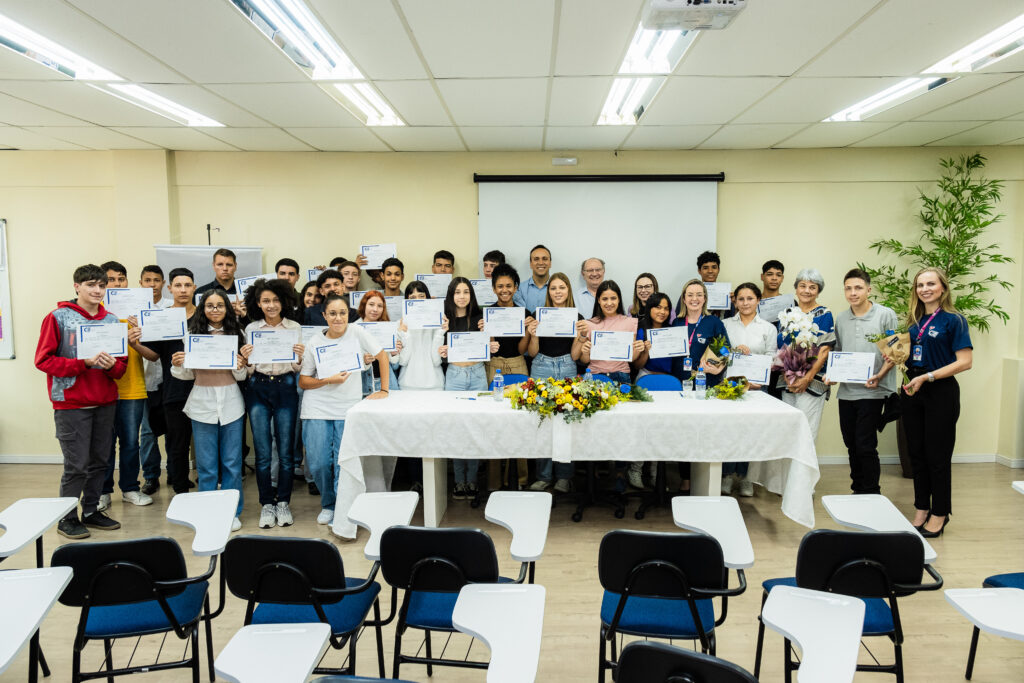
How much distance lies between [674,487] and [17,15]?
18.0ft

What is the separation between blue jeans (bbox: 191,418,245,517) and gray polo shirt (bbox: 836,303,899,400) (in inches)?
189

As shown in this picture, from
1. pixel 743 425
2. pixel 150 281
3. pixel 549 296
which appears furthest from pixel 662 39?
pixel 150 281

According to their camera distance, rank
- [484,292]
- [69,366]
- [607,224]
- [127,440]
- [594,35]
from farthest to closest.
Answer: [607,224] < [484,292] < [127,440] < [69,366] < [594,35]

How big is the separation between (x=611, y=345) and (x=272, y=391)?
259cm

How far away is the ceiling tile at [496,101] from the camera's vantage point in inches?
156

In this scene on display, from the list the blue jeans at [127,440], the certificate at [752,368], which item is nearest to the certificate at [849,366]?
the certificate at [752,368]

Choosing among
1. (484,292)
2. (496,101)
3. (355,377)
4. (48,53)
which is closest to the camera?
(48,53)

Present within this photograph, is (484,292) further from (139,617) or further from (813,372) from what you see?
(139,617)

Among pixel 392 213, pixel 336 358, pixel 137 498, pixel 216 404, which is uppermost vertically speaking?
pixel 392 213

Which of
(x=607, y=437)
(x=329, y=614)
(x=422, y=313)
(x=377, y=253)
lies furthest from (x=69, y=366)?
(x=607, y=437)

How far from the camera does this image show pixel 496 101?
434 cm

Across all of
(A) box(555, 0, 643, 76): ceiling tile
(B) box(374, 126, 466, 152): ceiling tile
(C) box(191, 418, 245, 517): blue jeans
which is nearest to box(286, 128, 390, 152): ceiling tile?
(B) box(374, 126, 466, 152): ceiling tile

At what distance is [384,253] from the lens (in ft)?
18.9

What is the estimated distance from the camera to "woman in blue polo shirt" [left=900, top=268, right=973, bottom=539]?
13.1 feet
